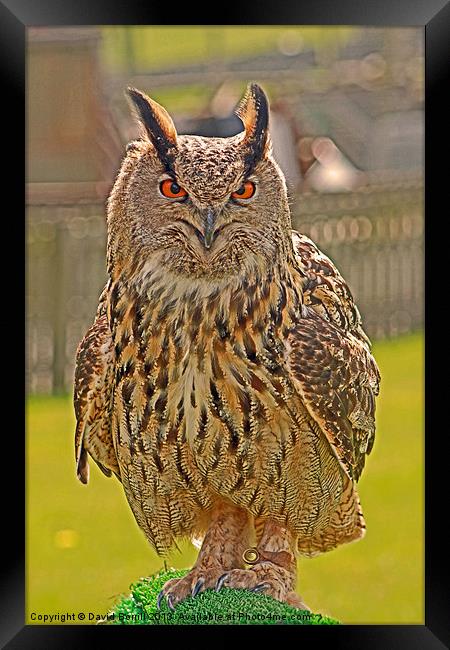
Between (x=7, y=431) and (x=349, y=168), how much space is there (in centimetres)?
314

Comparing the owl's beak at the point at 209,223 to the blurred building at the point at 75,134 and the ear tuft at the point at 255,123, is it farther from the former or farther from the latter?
the blurred building at the point at 75,134

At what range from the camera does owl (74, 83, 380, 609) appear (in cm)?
216

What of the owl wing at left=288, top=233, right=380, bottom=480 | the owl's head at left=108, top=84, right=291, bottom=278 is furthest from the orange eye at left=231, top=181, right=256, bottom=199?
the owl wing at left=288, top=233, right=380, bottom=480

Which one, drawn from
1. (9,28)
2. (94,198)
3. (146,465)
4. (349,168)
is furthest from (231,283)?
(349,168)

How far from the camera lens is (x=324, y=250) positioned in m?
4.79

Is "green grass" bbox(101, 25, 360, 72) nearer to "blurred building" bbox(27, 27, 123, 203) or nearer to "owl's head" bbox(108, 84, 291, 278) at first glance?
"blurred building" bbox(27, 27, 123, 203)

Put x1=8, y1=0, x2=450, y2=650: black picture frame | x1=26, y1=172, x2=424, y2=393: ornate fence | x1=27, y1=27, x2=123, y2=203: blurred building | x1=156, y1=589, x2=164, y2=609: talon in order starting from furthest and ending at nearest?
x1=26, y1=172, x2=424, y2=393: ornate fence, x1=27, y1=27, x2=123, y2=203: blurred building, x1=156, y1=589, x2=164, y2=609: talon, x1=8, y1=0, x2=450, y2=650: black picture frame

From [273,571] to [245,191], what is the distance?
0.95 meters

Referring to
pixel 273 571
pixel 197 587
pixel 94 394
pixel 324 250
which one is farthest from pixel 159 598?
pixel 324 250

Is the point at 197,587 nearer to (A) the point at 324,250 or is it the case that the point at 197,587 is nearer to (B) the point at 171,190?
(B) the point at 171,190

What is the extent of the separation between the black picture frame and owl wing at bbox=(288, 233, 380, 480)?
0.19 m

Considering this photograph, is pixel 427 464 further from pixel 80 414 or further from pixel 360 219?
pixel 360 219

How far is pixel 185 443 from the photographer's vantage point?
2318 mm

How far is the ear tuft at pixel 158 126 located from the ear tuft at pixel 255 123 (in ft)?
0.53
